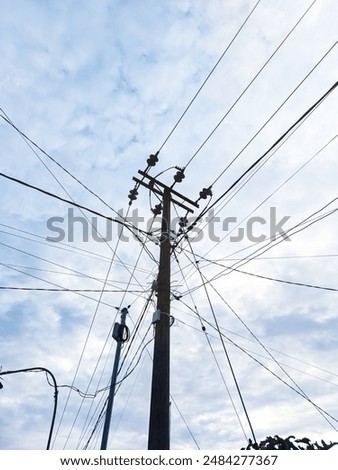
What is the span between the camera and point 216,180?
8336 mm

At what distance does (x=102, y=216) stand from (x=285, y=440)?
Result: 5.68 metres

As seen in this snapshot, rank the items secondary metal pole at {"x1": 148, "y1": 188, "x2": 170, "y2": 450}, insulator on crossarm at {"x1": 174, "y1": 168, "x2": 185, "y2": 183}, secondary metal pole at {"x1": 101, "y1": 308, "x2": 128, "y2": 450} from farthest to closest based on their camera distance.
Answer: insulator on crossarm at {"x1": 174, "y1": 168, "x2": 185, "y2": 183} < secondary metal pole at {"x1": 101, "y1": 308, "x2": 128, "y2": 450} < secondary metal pole at {"x1": 148, "y1": 188, "x2": 170, "y2": 450}

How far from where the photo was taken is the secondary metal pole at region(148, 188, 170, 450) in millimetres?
5180

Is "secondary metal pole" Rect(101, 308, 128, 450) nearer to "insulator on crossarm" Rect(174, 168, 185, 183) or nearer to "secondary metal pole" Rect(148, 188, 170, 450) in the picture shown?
"secondary metal pole" Rect(148, 188, 170, 450)

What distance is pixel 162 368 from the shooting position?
586cm

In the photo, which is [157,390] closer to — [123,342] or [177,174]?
[123,342]

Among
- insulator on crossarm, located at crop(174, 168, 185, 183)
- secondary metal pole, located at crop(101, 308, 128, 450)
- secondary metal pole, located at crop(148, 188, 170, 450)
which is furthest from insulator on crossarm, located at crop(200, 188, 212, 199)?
secondary metal pole, located at crop(101, 308, 128, 450)

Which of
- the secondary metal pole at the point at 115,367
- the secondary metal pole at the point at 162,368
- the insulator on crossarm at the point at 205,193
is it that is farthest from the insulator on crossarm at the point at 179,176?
the secondary metal pole at the point at 115,367

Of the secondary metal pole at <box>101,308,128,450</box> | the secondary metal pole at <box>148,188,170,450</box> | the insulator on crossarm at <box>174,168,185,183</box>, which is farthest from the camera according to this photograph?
the insulator on crossarm at <box>174,168,185,183</box>

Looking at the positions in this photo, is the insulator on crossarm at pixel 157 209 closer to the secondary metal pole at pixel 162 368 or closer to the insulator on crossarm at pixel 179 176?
the insulator on crossarm at pixel 179 176

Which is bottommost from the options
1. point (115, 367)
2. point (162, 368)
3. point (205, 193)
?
point (162, 368)

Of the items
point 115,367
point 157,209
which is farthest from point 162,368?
point 157,209

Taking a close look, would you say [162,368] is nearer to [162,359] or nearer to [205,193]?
[162,359]
